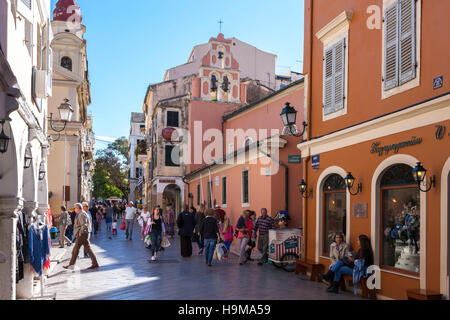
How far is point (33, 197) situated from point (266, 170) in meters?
9.12

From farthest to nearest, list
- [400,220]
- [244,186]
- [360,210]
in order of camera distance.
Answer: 1. [244,186]
2. [360,210]
3. [400,220]

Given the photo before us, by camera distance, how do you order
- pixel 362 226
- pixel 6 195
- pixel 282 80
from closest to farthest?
1. pixel 6 195
2. pixel 362 226
3. pixel 282 80

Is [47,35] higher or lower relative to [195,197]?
higher

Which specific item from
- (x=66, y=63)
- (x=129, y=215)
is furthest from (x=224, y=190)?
(x=66, y=63)

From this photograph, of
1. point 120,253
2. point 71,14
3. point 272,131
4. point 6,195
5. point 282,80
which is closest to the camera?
point 6,195

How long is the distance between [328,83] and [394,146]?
3.22m

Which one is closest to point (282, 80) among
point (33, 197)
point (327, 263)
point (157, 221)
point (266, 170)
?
point (266, 170)

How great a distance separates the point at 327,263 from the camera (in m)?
10.8

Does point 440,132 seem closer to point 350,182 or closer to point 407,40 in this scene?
point 407,40

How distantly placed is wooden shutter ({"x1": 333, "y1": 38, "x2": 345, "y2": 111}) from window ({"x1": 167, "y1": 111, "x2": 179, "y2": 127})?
2261 cm

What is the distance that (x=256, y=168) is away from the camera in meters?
17.2

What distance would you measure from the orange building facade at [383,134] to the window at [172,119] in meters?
21.2

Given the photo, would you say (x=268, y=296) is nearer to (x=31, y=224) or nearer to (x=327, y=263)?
(x=327, y=263)

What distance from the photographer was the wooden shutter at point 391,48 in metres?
8.59
